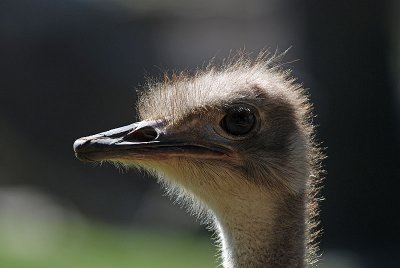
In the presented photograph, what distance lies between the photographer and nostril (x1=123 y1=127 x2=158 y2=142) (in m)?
3.61

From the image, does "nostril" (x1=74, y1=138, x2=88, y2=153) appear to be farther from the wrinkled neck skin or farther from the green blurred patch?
the green blurred patch

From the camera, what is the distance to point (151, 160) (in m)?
3.60

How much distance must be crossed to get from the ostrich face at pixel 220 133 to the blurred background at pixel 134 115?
178 inches

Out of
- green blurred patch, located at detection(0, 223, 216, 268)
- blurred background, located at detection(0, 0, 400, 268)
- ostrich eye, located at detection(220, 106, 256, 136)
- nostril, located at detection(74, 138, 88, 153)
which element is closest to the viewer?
nostril, located at detection(74, 138, 88, 153)

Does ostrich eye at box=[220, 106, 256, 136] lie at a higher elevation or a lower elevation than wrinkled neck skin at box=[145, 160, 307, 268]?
higher

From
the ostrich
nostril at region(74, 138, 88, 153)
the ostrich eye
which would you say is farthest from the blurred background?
nostril at region(74, 138, 88, 153)

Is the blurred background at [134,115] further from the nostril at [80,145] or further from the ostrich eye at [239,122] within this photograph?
the nostril at [80,145]

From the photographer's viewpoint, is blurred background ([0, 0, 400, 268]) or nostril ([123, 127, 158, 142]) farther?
blurred background ([0, 0, 400, 268])
